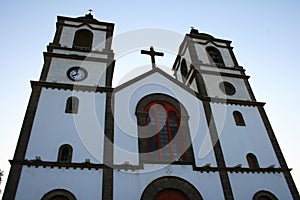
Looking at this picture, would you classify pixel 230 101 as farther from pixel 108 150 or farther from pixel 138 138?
pixel 108 150

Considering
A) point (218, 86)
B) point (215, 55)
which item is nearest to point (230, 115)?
point (218, 86)

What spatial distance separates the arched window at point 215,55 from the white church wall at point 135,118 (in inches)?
248

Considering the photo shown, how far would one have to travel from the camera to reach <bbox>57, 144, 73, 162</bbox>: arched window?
12.6m

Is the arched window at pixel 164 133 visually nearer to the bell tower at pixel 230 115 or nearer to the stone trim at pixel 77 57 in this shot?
the bell tower at pixel 230 115

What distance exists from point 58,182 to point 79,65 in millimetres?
8754

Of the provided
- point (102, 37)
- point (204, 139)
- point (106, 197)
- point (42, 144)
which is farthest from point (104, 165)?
point (102, 37)

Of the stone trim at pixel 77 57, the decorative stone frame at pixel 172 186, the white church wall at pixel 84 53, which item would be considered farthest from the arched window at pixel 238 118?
the white church wall at pixel 84 53

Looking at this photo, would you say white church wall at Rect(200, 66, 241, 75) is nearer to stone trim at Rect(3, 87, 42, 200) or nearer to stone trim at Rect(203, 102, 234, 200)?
stone trim at Rect(203, 102, 234, 200)

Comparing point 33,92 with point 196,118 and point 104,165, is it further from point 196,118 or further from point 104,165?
point 196,118

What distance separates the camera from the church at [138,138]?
39.3ft

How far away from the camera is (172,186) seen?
1257cm

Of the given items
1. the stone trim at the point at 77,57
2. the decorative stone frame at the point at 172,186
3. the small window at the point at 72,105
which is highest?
the stone trim at the point at 77,57

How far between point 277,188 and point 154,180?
24.5 ft

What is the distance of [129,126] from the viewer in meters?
14.5
